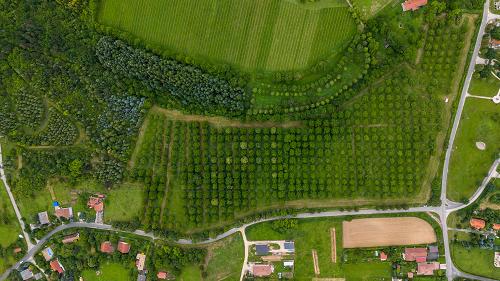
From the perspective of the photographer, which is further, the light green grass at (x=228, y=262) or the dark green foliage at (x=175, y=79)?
the light green grass at (x=228, y=262)

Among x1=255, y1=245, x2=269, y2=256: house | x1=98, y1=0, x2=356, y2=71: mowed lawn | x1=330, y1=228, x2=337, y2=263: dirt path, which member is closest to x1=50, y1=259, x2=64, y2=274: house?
x1=255, y1=245, x2=269, y2=256: house

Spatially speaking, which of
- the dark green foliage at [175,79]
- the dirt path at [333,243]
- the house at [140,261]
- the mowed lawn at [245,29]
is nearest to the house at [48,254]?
the house at [140,261]

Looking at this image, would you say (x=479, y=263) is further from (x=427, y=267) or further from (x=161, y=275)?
(x=161, y=275)

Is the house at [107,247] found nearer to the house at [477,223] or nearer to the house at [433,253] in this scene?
the house at [433,253]

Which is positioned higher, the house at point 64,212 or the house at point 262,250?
the house at point 262,250

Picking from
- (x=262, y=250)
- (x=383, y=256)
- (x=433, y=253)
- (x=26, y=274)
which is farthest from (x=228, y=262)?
(x=26, y=274)

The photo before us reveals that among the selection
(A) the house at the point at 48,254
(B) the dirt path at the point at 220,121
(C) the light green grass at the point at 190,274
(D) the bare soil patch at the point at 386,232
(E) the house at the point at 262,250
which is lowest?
(A) the house at the point at 48,254

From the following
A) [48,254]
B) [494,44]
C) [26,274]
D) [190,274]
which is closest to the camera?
[494,44]
